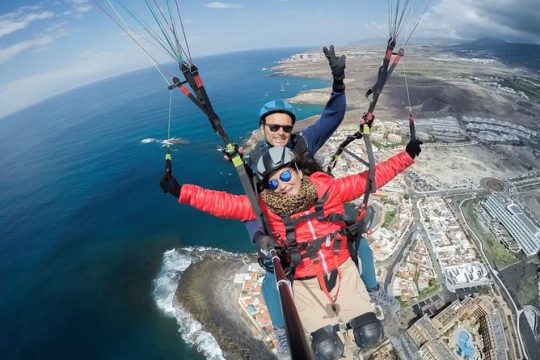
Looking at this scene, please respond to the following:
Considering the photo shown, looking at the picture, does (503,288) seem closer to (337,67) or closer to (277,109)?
A: (337,67)

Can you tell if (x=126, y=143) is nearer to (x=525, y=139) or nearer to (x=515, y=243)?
(x=515, y=243)

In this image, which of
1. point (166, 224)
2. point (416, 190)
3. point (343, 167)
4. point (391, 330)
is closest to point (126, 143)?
point (166, 224)

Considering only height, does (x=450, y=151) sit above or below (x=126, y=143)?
below

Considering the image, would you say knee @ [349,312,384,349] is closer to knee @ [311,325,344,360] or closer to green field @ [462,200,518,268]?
knee @ [311,325,344,360]

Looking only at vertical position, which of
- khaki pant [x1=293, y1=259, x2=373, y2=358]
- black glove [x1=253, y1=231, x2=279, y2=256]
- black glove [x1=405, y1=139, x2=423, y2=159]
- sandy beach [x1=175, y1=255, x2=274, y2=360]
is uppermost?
black glove [x1=405, y1=139, x2=423, y2=159]

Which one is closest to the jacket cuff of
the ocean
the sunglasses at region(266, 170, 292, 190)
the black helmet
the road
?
the black helmet

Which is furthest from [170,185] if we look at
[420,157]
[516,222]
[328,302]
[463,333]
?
[420,157]

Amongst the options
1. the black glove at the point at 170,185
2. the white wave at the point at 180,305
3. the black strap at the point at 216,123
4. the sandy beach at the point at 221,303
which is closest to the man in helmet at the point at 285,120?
the black strap at the point at 216,123
